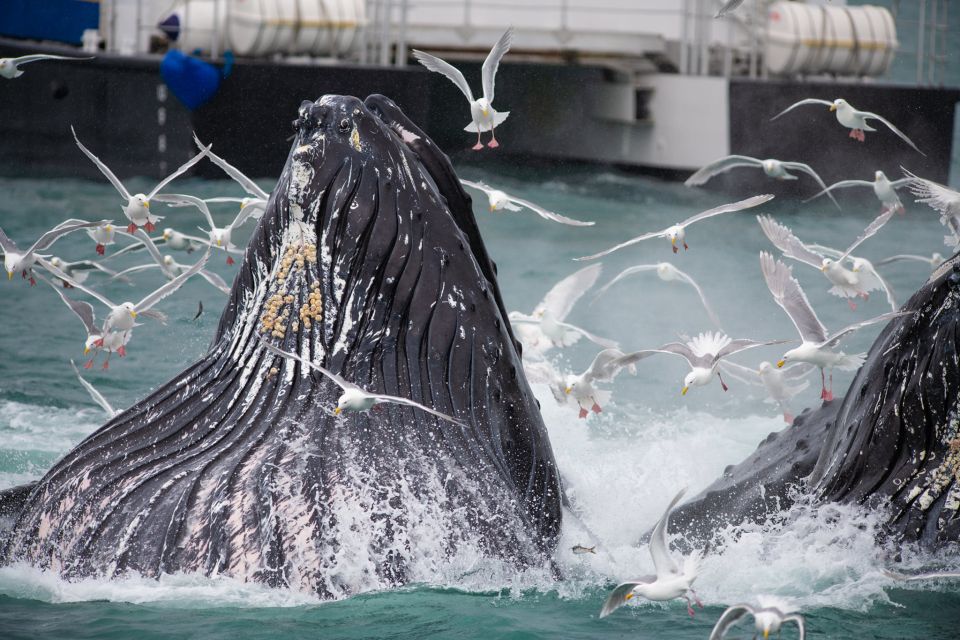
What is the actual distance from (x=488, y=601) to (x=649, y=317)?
400 inches

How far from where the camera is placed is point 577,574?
630 cm

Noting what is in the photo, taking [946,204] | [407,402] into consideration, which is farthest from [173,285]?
[946,204]

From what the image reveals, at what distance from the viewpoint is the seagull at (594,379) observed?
28.5 feet

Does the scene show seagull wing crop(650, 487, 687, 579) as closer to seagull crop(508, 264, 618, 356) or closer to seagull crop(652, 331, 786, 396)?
seagull crop(652, 331, 786, 396)

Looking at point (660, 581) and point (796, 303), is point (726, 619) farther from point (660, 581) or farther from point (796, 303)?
point (796, 303)

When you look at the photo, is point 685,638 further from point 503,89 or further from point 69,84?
point 503,89

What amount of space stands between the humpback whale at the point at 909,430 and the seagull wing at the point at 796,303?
4.99ft

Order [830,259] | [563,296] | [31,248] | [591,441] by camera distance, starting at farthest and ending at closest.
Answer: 1. [563,296]
2. [591,441]
3. [830,259]
4. [31,248]

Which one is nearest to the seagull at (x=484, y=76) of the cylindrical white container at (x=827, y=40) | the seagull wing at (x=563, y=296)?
the seagull wing at (x=563, y=296)

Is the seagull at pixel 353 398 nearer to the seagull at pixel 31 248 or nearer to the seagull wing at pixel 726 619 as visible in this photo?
the seagull wing at pixel 726 619

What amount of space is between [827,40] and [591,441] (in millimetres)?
17181

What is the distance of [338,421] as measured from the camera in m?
5.89

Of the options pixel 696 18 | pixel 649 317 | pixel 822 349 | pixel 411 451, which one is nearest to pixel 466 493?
pixel 411 451

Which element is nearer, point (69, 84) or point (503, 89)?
point (69, 84)
